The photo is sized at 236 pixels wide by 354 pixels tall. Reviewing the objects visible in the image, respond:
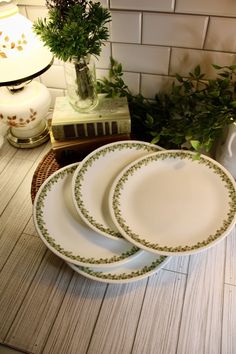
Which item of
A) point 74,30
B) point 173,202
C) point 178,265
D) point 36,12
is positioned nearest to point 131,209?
point 173,202

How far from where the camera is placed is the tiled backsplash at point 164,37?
0.82m

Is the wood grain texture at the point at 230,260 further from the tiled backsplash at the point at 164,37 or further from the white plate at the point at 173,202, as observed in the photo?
the tiled backsplash at the point at 164,37

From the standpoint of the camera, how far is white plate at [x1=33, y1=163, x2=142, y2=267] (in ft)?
2.46

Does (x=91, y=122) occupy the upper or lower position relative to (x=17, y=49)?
lower

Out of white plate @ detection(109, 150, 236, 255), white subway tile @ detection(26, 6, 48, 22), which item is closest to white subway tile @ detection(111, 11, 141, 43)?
white subway tile @ detection(26, 6, 48, 22)

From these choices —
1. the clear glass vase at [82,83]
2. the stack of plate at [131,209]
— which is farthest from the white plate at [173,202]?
the clear glass vase at [82,83]

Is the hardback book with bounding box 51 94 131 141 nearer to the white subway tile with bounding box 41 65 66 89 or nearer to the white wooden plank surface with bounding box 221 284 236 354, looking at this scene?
the white subway tile with bounding box 41 65 66 89

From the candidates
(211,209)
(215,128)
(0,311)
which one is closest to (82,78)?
(215,128)

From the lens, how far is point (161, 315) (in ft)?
2.54

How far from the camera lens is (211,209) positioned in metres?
0.77

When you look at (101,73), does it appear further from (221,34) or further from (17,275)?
(17,275)

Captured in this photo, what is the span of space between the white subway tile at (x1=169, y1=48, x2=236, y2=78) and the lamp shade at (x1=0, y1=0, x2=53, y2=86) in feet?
1.22

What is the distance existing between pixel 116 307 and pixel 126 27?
743mm

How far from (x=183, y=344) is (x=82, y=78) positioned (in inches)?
27.2
